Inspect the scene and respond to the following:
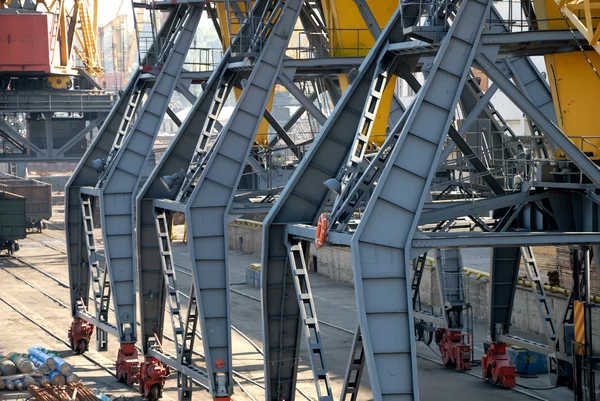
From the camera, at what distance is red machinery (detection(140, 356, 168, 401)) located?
32.3 m

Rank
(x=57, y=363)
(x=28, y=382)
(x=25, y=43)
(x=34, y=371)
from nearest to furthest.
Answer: (x=28, y=382)
(x=57, y=363)
(x=34, y=371)
(x=25, y=43)

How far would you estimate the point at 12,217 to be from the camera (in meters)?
64.2

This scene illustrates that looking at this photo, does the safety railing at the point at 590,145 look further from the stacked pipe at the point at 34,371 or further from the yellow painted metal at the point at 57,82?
the yellow painted metal at the point at 57,82

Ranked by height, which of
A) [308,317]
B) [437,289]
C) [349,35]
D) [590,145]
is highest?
[349,35]

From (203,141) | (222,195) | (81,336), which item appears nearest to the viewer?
(222,195)

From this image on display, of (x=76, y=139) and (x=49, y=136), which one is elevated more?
(x=49, y=136)

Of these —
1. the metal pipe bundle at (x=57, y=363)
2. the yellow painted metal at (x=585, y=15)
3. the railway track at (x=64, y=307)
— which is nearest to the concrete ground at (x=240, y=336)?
the railway track at (x=64, y=307)

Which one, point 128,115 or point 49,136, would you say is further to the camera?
point 49,136

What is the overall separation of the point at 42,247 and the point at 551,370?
44696 millimetres

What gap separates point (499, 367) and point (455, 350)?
9.08ft

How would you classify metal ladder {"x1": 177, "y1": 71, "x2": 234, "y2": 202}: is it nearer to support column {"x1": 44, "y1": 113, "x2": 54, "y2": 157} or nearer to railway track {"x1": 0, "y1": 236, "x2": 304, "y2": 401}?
railway track {"x1": 0, "y1": 236, "x2": 304, "y2": 401}

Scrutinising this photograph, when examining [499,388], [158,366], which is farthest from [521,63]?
[158,366]

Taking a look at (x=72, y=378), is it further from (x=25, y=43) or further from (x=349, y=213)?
(x=25, y=43)

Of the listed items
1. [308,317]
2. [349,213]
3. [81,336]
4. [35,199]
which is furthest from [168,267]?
[35,199]
